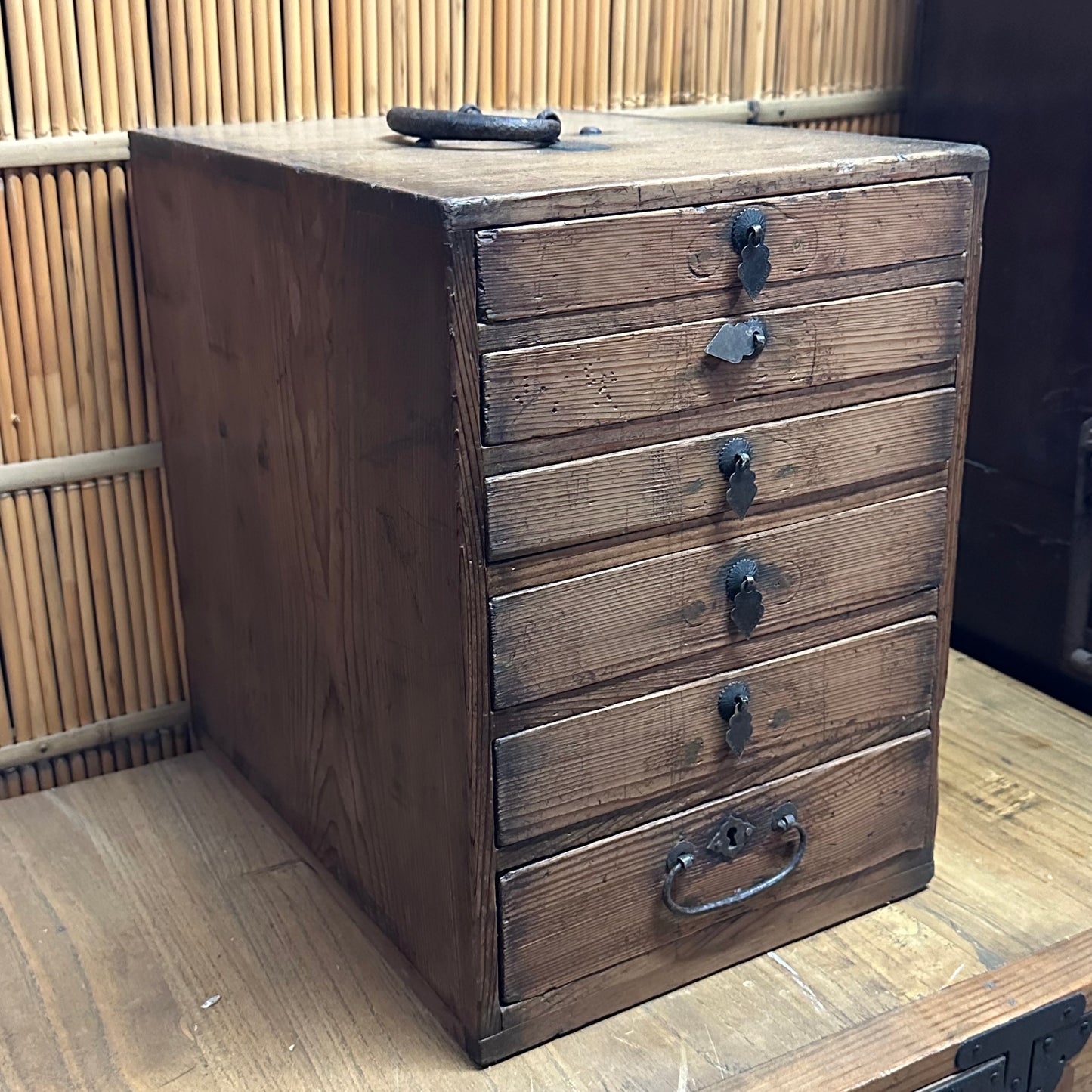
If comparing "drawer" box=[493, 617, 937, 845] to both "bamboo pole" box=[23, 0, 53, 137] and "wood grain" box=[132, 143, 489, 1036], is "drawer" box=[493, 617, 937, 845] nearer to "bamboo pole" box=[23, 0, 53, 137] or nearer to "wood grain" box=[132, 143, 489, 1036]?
"wood grain" box=[132, 143, 489, 1036]

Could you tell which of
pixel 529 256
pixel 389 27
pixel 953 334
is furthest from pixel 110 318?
pixel 953 334

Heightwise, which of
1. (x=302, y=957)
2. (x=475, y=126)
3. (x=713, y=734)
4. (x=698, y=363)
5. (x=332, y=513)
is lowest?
(x=302, y=957)

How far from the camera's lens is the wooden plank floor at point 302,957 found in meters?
0.79

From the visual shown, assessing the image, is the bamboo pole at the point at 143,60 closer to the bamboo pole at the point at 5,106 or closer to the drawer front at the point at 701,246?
the bamboo pole at the point at 5,106

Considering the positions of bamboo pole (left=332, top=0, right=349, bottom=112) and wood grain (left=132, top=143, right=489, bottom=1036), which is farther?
bamboo pole (left=332, top=0, right=349, bottom=112)

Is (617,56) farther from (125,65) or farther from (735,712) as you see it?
(735,712)

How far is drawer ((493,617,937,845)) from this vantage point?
0.77 m

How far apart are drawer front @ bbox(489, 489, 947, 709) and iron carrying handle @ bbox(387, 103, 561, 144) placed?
28cm

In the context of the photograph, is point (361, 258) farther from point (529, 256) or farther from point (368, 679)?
point (368, 679)

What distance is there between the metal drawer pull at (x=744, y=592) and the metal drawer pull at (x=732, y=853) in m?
0.13

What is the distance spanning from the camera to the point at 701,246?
2.39 ft

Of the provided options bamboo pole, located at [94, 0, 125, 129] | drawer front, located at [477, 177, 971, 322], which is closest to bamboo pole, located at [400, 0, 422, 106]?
bamboo pole, located at [94, 0, 125, 129]

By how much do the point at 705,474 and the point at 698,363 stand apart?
6cm

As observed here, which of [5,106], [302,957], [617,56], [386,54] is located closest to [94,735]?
[302,957]
